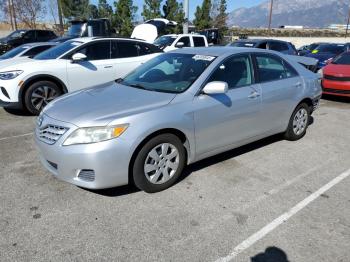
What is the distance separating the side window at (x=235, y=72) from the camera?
4184 millimetres

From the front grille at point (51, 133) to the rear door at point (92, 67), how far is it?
3.70 m

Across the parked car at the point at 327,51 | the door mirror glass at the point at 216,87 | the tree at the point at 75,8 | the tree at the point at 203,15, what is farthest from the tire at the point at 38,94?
A: the tree at the point at 75,8

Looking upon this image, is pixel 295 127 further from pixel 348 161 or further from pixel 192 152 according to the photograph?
pixel 192 152

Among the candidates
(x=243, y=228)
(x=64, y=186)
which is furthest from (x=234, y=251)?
(x=64, y=186)

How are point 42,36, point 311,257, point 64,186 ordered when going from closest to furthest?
point 311,257
point 64,186
point 42,36

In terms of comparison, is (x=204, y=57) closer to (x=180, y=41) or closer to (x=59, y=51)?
(x=59, y=51)

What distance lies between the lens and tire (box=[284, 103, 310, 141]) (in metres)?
5.37

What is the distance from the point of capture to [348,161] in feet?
15.7

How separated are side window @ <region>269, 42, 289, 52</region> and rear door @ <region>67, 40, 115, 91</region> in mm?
7180

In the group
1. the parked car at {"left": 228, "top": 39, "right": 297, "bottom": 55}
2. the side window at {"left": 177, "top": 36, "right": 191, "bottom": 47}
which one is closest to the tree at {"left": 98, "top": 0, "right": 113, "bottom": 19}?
the side window at {"left": 177, "top": 36, "right": 191, "bottom": 47}

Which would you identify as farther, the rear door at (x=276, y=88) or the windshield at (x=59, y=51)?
the windshield at (x=59, y=51)

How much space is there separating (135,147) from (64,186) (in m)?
1.06

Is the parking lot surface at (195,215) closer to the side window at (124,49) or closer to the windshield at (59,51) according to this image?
the windshield at (59,51)

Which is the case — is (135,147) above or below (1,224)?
above
